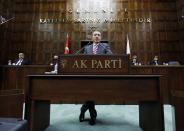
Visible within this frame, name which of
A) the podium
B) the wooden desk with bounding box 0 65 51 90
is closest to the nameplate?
the podium

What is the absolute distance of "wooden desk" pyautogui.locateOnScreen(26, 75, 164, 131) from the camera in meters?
2.50

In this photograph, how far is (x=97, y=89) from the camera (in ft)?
8.33

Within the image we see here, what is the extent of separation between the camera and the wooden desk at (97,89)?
250 centimetres

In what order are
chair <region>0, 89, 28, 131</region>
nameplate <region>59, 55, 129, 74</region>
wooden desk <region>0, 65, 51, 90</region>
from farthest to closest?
1. wooden desk <region>0, 65, 51, 90</region>
2. nameplate <region>59, 55, 129, 74</region>
3. chair <region>0, 89, 28, 131</region>

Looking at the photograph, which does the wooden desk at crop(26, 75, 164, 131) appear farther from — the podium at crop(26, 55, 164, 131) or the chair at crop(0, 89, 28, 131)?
the chair at crop(0, 89, 28, 131)

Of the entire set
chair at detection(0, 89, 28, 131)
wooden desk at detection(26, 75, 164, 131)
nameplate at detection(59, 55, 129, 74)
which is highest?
nameplate at detection(59, 55, 129, 74)

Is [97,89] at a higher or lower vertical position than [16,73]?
lower

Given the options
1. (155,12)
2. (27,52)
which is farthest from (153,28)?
(27,52)

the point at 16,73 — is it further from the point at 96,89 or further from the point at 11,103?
the point at 96,89

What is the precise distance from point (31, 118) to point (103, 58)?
4.16ft

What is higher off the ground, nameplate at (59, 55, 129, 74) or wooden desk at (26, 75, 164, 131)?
nameplate at (59, 55, 129, 74)

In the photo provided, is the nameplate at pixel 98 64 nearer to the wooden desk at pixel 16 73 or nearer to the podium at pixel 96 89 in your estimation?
the podium at pixel 96 89

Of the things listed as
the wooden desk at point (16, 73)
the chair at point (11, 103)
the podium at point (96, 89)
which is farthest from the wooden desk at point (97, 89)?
the wooden desk at point (16, 73)

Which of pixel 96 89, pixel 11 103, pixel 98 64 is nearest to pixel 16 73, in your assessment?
pixel 11 103
